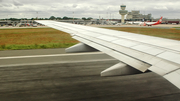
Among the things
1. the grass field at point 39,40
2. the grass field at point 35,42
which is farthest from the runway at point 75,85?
the grass field at point 39,40

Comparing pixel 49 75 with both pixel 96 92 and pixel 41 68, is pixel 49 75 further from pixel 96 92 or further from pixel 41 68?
pixel 96 92

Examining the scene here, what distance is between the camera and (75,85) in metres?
6.38

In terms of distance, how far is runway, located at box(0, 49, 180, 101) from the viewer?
5.38 meters

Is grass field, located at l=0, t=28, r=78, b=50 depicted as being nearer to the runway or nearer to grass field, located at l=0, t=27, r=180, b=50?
grass field, located at l=0, t=27, r=180, b=50

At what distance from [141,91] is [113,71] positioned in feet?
8.35

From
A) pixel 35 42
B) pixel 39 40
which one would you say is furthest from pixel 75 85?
pixel 39 40

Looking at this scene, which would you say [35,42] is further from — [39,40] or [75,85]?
[75,85]

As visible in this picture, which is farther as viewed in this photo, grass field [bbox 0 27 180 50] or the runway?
grass field [bbox 0 27 180 50]

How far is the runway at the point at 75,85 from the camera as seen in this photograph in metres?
5.38

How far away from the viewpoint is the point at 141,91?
5.79 metres

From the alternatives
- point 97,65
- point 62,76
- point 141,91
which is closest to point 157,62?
point 141,91

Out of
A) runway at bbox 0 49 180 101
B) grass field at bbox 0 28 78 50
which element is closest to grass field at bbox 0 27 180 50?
grass field at bbox 0 28 78 50

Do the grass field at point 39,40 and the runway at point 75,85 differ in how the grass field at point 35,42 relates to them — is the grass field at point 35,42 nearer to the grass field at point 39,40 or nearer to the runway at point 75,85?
the grass field at point 39,40

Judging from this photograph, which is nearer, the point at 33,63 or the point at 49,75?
the point at 49,75
